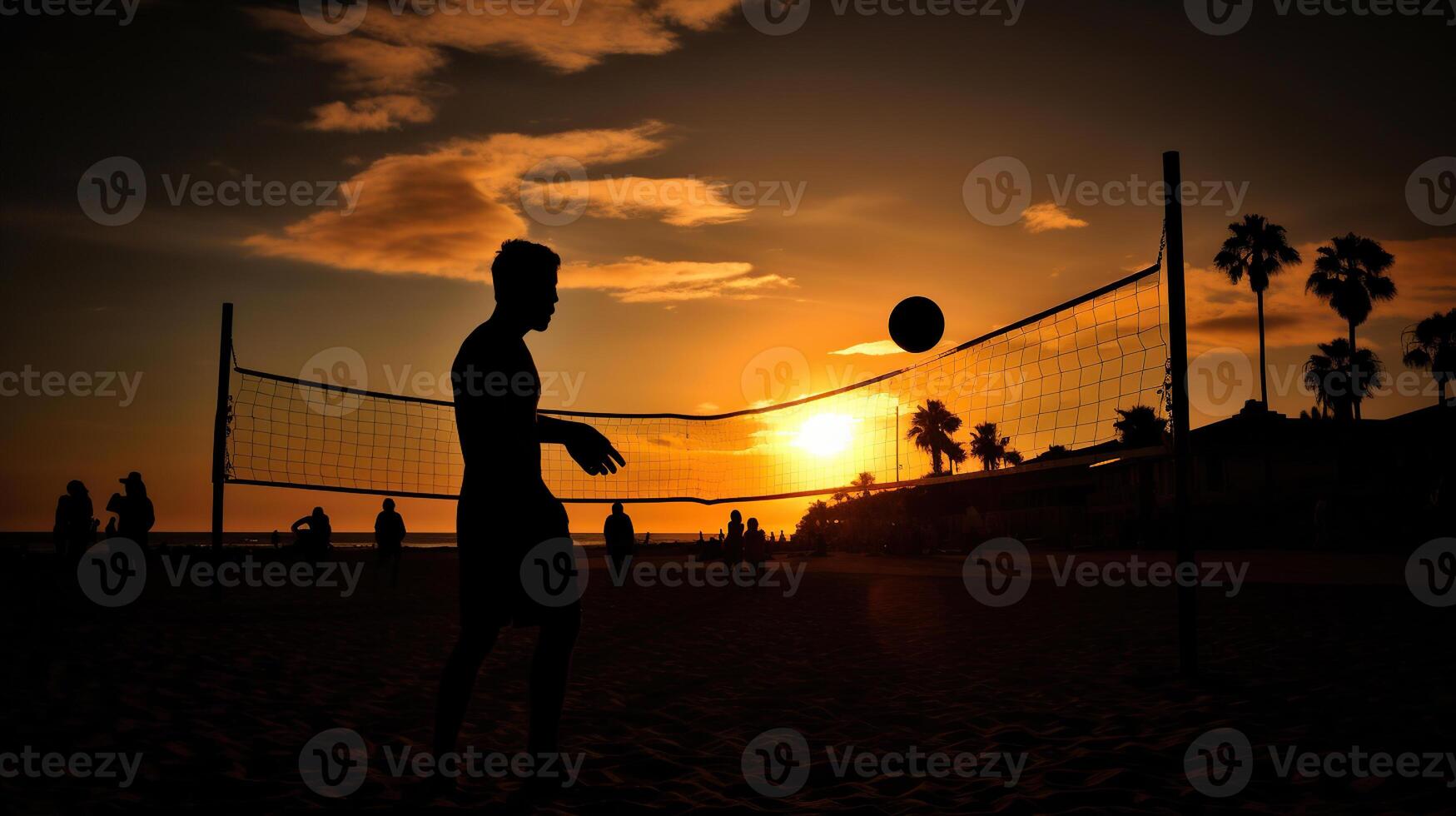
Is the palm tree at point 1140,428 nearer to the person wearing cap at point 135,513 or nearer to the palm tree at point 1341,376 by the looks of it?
the palm tree at point 1341,376

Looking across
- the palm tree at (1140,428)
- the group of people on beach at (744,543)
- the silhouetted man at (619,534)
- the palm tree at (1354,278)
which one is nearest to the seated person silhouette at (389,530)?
the silhouetted man at (619,534)

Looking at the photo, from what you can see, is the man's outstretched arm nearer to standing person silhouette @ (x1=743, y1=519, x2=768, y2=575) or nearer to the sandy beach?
the sandy beach

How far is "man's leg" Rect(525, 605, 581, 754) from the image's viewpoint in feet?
9.33

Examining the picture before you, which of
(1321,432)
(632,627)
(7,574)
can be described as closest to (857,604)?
(632,627)

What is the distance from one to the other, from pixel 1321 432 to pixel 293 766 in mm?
31206

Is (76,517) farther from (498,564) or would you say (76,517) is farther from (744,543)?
(498,564)

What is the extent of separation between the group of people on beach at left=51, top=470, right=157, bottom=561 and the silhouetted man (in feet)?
19.7

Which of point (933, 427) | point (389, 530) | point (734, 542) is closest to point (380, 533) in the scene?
point (389, 530)

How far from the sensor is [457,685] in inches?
110

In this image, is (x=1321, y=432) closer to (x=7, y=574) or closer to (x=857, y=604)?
(x=857, y=604)

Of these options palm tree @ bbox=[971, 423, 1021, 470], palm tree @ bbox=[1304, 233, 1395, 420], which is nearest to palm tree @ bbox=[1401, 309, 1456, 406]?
palm tree @ bbox=[1304, 233, 1395, 420]

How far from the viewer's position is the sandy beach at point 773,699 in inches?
118

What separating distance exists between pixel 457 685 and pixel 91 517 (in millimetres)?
13241

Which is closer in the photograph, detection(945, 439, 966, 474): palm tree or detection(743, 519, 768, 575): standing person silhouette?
detection(743, 519, 768, 575): standing person silhouette
